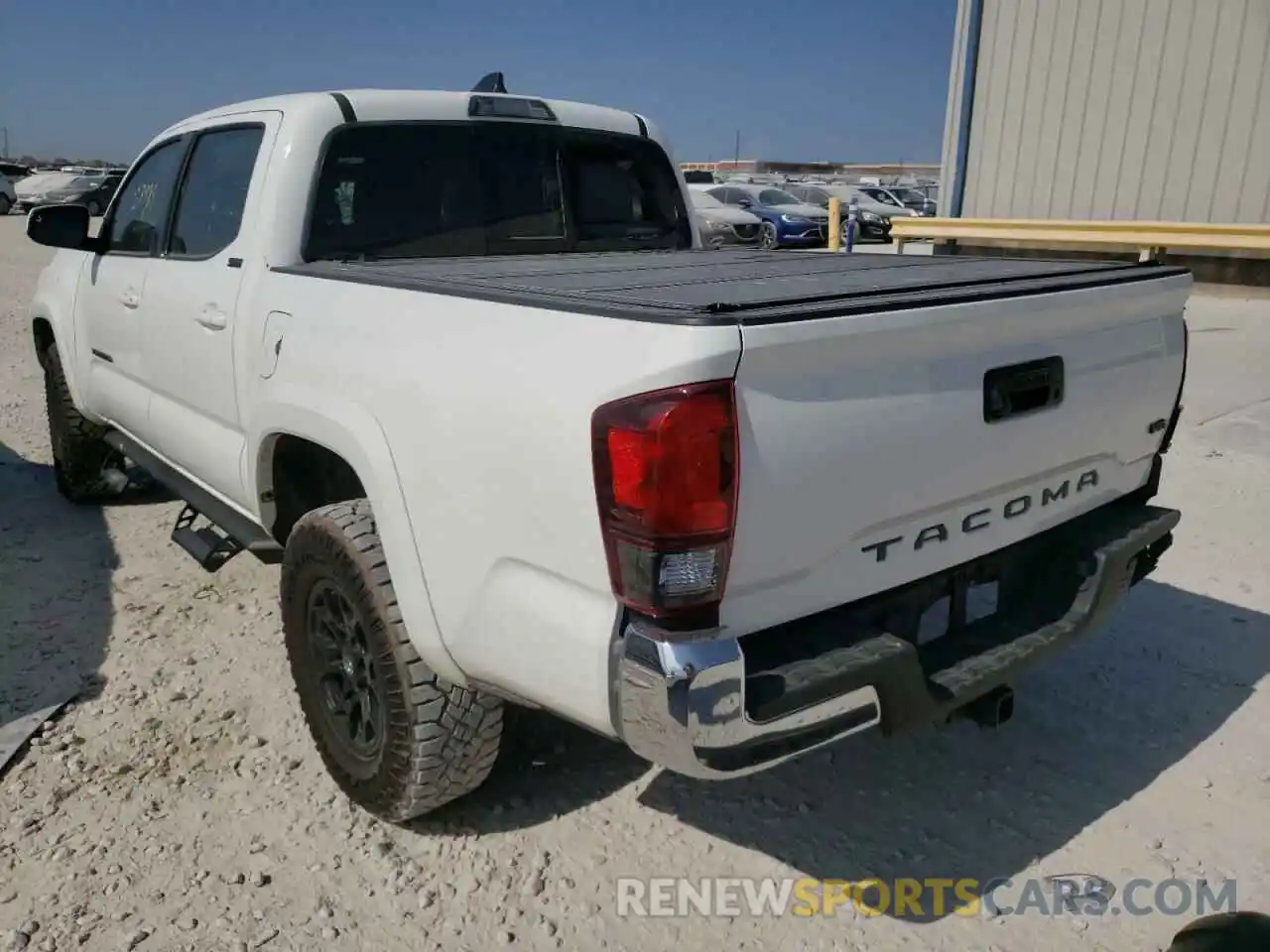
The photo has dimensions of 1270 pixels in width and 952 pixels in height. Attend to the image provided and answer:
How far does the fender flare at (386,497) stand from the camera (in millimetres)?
2377

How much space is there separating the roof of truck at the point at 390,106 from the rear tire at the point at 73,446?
183cm

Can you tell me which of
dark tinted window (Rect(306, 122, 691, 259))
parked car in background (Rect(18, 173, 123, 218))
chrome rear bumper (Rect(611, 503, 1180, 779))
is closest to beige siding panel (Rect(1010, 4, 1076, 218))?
dark tinted window (Rect(306, 122, 691, 259))

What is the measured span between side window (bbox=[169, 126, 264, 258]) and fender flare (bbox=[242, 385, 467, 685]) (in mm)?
1039

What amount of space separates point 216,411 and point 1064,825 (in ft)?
9.53

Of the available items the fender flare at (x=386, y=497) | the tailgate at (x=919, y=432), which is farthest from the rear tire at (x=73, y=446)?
the tailgate at (x=919, y=432)

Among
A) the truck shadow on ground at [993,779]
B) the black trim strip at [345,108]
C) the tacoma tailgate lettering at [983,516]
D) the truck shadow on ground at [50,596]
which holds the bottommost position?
the truck shadow on ground at [993,779]

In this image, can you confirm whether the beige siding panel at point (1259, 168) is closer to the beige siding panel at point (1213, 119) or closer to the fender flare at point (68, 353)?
the beige siding panel at point (1213, 119)

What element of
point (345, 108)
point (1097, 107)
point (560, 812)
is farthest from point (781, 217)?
point (560, 812)

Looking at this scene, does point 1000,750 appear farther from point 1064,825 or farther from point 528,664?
point 528,664

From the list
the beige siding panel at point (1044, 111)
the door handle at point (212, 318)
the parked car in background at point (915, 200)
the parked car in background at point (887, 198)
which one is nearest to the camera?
the door handle at point (212, 318)

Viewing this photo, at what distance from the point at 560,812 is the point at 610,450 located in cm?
142

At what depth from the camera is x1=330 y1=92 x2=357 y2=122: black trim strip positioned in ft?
10.8

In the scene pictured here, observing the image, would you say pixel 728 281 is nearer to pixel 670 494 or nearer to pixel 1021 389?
pixel 1021 389

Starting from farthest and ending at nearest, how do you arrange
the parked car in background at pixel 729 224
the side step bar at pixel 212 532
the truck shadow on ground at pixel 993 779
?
1. the parked car in background at pixel 729 224
2. the side step bar at pixel 212 532
3. the truck shadow on ground at pixel 993 779
